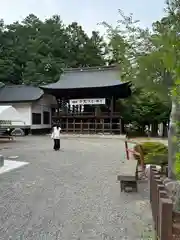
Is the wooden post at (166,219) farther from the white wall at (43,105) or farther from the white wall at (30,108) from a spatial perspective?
the white wall at (43,105)

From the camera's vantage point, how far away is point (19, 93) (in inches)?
1118

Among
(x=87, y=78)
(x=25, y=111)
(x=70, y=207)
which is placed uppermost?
(x=87, y=78)

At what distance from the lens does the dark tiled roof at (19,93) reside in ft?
88.9

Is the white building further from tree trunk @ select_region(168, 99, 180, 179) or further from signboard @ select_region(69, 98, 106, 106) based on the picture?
tree trunk @ select_region(168, 99, 180, 179)

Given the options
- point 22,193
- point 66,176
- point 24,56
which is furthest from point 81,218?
point 24,56

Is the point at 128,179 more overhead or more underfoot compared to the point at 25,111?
more underfoot

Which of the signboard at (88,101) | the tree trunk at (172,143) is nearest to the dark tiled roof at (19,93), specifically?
the signboard at (88,101)

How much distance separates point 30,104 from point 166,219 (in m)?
25.3

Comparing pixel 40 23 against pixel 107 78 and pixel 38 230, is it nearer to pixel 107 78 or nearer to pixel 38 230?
pixel 107 78

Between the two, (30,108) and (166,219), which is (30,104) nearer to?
(30,108)

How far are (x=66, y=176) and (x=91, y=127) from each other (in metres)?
19.6

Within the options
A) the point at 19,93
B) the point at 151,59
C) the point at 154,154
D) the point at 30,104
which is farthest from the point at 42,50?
the point at 151,59

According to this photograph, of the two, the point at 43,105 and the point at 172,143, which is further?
the point at 43,105

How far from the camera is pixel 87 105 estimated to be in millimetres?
28484
